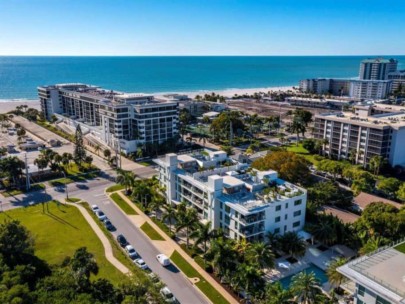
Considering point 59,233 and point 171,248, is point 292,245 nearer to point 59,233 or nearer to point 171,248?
point 171,248

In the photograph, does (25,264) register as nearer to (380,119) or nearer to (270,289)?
(270,289)

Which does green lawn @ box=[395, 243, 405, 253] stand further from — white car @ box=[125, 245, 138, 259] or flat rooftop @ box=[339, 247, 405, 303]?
white car @ box=[125, 245, 138, 259]

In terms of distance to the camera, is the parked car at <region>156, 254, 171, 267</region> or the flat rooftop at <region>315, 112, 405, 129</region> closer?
the parked car at <region>156, 254, 171, 267</region>

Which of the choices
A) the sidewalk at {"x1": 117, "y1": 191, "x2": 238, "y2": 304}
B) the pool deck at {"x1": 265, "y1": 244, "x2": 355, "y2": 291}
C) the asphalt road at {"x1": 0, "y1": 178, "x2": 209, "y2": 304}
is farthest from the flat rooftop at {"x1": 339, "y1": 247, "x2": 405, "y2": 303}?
the asphalt road at {"x1": 0, "y1": 178, "x2": 209, "y2": 304}

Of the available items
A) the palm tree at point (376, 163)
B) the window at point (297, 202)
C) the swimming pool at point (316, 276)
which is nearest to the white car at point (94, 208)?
the window at point (297, 202)

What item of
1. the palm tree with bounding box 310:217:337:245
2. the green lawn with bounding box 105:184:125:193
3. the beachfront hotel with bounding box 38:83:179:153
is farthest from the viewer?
the beachfront hotel with bounding box 38:83:179:153

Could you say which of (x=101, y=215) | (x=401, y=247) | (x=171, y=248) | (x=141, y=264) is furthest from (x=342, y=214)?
(x=101, y=215)
